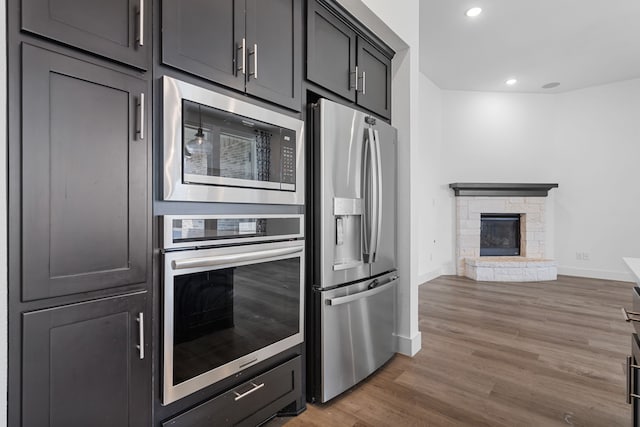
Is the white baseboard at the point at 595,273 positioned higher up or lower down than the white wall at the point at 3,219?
lower down

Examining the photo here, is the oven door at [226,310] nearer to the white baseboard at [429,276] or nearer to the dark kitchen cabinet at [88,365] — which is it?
the dark kitchen cabinet at [88,365]

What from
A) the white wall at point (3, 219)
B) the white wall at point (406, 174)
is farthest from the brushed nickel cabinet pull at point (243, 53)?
the white wall at point (406, 174)

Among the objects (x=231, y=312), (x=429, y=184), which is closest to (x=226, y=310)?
(x=231, y=312)

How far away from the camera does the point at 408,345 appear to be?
2637 millimetres

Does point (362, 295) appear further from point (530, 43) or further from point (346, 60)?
point (530, 43)

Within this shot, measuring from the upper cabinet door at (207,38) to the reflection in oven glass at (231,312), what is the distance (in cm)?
85

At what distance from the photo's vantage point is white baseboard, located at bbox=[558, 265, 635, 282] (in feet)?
17.3

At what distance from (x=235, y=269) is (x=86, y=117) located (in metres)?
0.80

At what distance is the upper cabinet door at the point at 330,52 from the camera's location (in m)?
1.95

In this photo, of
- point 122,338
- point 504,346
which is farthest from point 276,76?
point 504,346

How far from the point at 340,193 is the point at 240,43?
37.6 inches

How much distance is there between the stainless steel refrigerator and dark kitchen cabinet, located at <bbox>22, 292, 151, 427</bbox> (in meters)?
0.96

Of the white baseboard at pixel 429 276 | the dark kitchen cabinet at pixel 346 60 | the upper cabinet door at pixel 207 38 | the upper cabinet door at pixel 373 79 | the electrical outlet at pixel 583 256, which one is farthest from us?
the electrical outlet at pixel 583 256

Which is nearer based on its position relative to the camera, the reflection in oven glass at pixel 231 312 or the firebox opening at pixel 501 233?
the reflection in oven glass at pixel 231 312
